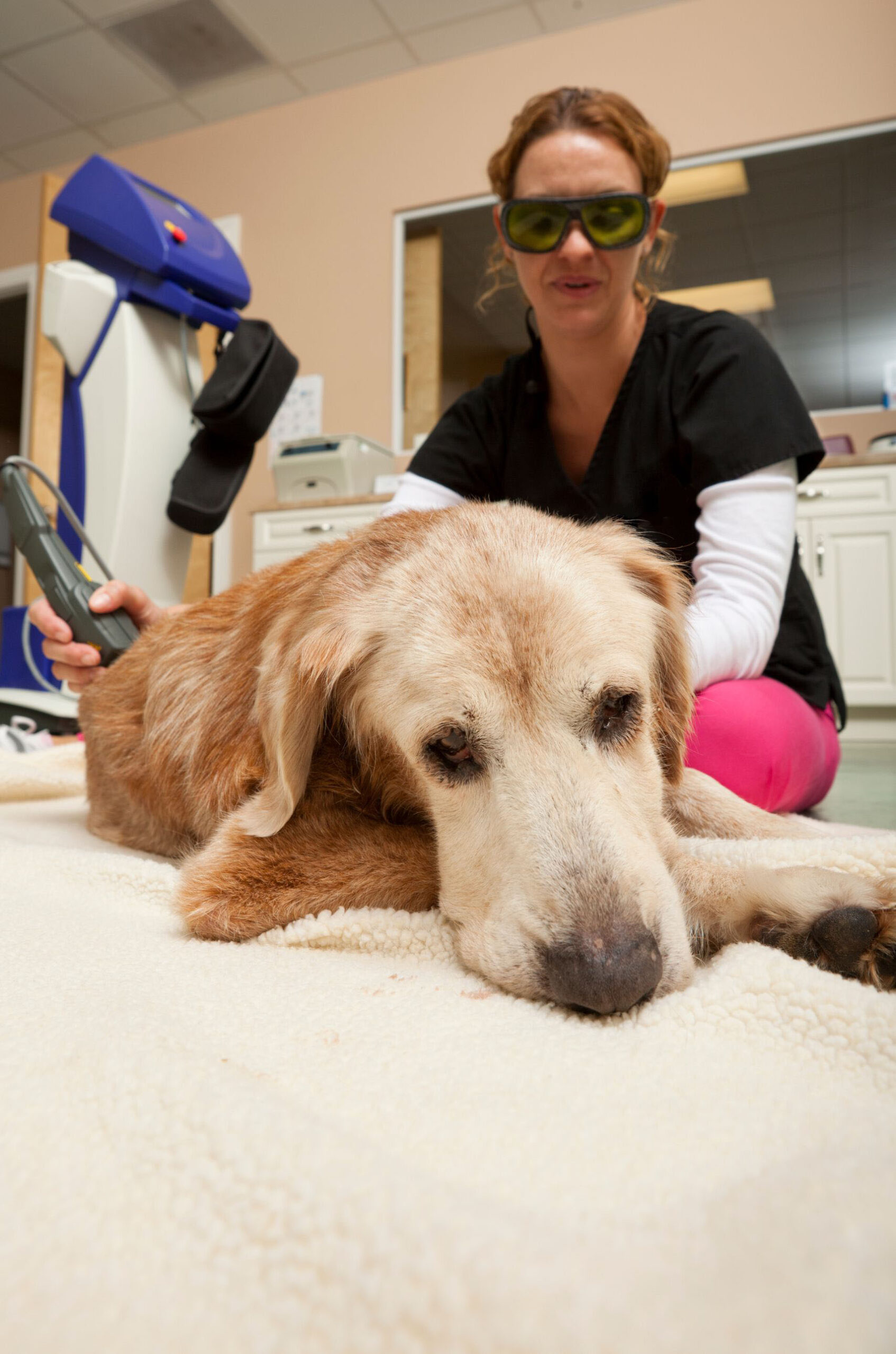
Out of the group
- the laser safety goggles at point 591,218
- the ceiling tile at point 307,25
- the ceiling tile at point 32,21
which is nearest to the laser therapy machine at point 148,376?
the laser safety goggles at point 591,218

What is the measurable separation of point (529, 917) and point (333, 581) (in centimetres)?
53

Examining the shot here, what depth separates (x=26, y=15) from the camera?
5.43 m

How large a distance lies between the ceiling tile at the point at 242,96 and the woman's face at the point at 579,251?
222 inches

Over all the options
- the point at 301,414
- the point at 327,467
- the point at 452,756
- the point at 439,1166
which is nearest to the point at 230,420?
the point at 452,756

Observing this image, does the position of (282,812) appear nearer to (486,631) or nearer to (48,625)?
(486,631)

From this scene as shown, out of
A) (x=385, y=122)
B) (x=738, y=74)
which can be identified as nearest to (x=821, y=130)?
(x=738, y=74)

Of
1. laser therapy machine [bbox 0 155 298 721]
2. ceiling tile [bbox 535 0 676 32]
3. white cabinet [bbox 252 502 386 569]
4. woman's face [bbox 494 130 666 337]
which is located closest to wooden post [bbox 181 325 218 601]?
white cabinet [bbox 252 502 386 569]

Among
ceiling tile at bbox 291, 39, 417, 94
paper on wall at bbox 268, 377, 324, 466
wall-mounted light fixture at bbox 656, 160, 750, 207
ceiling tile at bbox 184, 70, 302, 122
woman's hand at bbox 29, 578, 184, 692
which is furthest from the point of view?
paper on wall at bbox 268, 377, 324, 466

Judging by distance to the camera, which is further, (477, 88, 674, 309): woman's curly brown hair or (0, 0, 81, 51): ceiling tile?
(0, 0, 81, 51): ceiling tile

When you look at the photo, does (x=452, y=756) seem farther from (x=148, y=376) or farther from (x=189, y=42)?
(x=189, y=42)

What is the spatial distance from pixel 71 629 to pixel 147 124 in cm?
690

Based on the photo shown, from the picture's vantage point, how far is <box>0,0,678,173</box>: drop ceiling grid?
18.0 feet

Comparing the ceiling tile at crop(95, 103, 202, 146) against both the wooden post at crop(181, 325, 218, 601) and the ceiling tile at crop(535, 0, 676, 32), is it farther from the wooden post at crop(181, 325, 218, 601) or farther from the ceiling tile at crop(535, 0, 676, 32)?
the ceiling tile at crop(535, 0, 676, 32)

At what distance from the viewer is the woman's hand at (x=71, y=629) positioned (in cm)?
168
